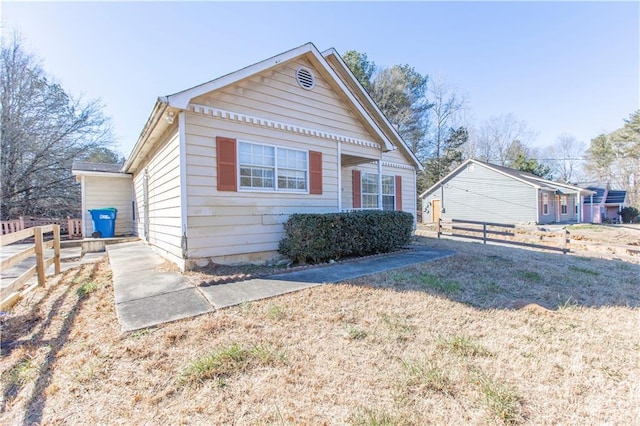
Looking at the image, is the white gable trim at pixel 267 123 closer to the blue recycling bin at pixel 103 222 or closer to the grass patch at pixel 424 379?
the grass patch at pixel 424 379

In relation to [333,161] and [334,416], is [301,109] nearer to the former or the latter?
[333,161]

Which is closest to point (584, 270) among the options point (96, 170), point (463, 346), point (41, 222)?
point (463, 346)

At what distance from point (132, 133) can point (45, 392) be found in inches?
980

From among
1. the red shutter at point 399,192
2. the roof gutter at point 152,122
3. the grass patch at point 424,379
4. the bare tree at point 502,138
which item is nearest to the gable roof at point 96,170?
the roof gutter at point 152,122

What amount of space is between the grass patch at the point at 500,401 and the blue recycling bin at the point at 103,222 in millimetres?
12580

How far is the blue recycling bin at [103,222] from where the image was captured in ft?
34.7

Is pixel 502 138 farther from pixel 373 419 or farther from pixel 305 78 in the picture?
pixel 373 419

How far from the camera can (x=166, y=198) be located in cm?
648

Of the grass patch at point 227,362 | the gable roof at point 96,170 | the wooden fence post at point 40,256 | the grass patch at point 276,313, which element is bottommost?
the grass patch at point 227,362

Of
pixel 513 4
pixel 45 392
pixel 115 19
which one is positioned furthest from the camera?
pixel 513 4

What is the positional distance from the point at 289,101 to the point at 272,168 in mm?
1749

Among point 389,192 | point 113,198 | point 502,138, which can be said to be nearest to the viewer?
point 389,192

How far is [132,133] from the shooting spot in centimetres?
2223

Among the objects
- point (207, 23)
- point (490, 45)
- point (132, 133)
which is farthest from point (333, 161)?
point (132, 133)
